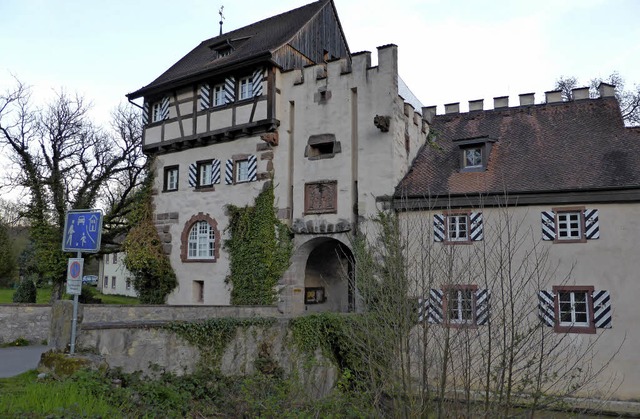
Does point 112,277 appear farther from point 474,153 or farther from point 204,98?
point 474,153

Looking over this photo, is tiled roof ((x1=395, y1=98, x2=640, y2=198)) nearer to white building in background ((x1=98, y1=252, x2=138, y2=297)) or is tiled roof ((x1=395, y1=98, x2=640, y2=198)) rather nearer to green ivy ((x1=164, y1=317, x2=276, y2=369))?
green ivy ((x1=164, y1=317, x2=276, y2=369))

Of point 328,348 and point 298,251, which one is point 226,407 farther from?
point 298,251

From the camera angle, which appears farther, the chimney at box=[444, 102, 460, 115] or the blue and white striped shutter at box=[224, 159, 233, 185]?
the chimney at box=[444, 102, 460, 115]

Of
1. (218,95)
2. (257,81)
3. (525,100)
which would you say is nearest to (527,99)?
(525,100)

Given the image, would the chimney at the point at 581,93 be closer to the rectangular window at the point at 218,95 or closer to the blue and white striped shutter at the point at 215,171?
the rectangular window at the point at 218,95

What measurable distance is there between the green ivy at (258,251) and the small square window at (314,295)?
60.8 inches

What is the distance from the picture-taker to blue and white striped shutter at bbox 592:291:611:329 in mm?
12430

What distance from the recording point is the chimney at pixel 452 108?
18406mm

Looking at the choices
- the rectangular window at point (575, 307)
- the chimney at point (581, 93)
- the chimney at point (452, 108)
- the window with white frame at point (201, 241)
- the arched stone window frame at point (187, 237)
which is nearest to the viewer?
the rectangular window at point (575, 307)

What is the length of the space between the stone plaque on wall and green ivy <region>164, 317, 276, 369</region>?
5.43 m

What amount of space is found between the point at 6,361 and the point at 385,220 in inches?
349

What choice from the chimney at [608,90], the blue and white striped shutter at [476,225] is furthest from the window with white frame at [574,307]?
the chimney at [608,90]

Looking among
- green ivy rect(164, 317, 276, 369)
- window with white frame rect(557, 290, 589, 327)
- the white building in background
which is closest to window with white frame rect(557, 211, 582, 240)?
window with white frame rect(557, 290, 589, 327)

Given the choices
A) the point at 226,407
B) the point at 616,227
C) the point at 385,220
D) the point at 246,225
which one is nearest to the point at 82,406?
the point at 226,407
